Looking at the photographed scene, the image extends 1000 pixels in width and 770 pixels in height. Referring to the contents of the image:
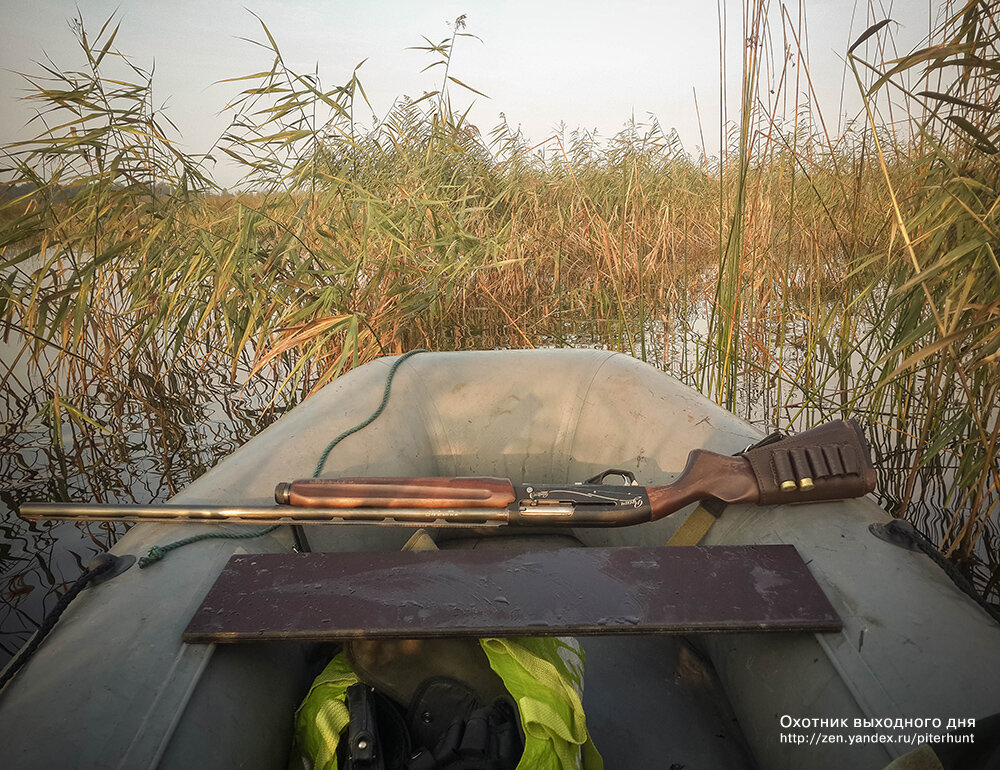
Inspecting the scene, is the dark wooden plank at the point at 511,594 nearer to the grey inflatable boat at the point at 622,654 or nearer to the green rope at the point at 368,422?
the grey inflatable boat at the point at 622,654

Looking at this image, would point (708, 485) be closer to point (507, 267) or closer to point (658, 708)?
point (658, 708)

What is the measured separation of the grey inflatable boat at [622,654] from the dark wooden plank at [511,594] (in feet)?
0.18

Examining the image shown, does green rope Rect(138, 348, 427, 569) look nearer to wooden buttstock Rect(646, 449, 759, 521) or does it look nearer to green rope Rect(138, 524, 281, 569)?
green rope Rect(138, 524, 281, 569)

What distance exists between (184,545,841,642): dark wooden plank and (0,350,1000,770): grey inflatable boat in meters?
0.05

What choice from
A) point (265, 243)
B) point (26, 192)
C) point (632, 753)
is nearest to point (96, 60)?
point (26, 192)

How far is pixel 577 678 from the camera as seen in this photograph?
1167 millimetres

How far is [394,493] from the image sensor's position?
1284 millimetres

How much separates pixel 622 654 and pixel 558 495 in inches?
15.6

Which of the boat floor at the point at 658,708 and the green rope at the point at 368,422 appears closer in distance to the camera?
the boat floor at the point at 658,708

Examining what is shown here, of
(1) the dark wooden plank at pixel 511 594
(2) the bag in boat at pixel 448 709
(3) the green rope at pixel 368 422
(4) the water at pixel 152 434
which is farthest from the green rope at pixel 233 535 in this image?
(4) the water at pixel 152 434

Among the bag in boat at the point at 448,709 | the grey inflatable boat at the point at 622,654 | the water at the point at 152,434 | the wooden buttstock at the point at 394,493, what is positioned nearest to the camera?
the grey inflatable boat at the point at 622,654

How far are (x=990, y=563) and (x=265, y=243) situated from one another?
2705 millimetres

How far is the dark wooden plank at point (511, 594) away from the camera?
1.00 meters

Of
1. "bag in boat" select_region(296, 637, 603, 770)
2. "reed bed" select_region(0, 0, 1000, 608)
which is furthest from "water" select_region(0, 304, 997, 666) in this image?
"bag in boat" select_region(296, 637, 603, 770)
